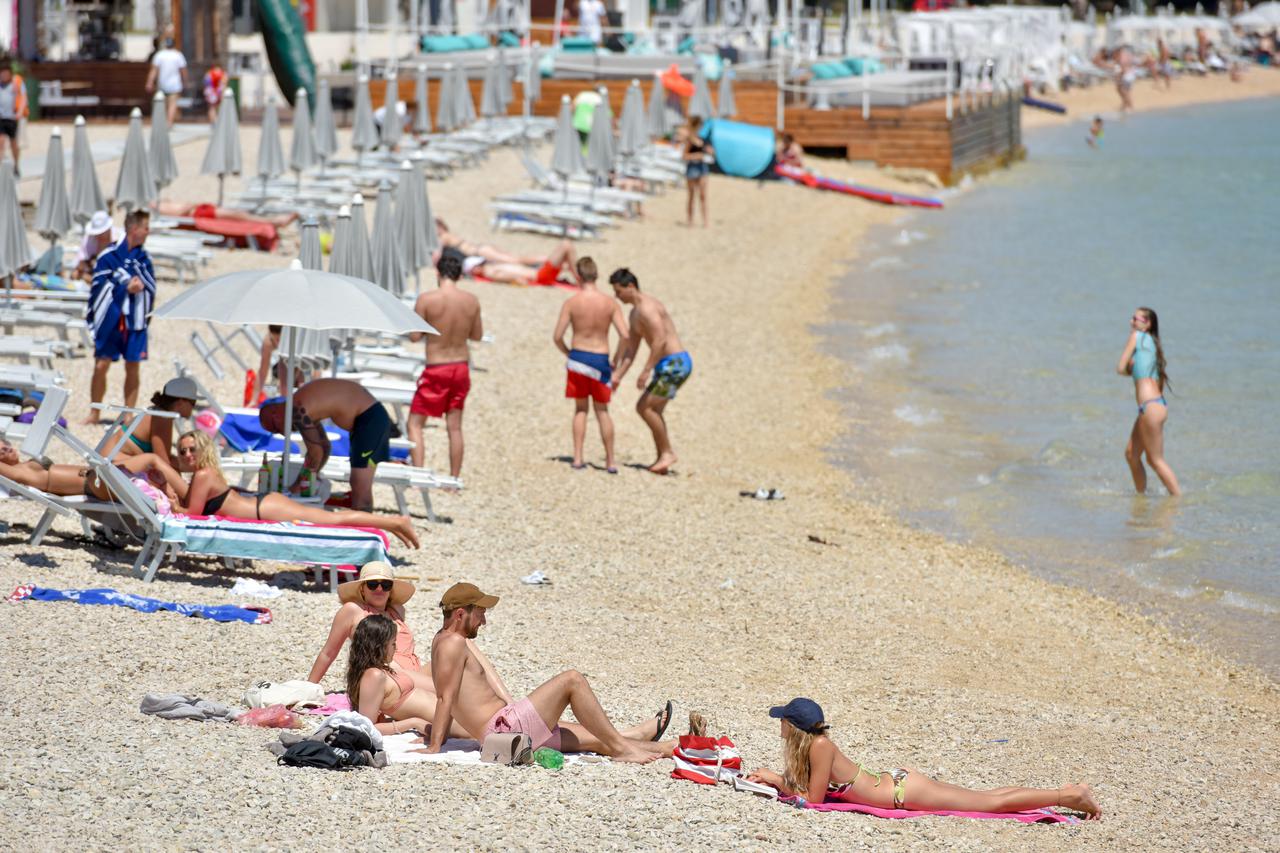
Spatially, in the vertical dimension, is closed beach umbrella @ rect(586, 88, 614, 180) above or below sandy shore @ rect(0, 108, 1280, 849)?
above

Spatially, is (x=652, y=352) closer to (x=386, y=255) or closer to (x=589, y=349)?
(x=589, y=349)

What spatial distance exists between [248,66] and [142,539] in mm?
27976

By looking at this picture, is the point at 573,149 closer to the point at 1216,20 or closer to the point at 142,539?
the point at 142,539

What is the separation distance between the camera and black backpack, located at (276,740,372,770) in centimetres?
570

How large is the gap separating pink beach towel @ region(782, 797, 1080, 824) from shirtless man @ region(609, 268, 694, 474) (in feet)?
17.4

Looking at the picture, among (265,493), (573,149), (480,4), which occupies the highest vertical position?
(480,4)

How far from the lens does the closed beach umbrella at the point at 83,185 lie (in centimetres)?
1337

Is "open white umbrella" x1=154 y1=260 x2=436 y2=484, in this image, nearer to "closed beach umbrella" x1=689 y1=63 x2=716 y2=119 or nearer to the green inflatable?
"closed beach umbrella" x1=689 y1=63 x2=716 y2=119

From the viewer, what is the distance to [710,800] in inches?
230

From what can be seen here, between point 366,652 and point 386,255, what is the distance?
5.65 meters

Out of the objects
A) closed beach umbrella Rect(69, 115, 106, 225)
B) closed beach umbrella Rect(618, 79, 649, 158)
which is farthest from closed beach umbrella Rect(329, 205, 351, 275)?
closed beach umbrella Rect(618, 79, 649, 158)

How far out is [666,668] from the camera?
7730 millimetres

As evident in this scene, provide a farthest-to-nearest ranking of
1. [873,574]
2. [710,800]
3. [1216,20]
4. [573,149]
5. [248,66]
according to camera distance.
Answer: [1216,20], [248,66], [573,149], [873,574], [710,800]

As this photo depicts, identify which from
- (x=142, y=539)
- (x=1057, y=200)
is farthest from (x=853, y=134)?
(x=142, y=539)
